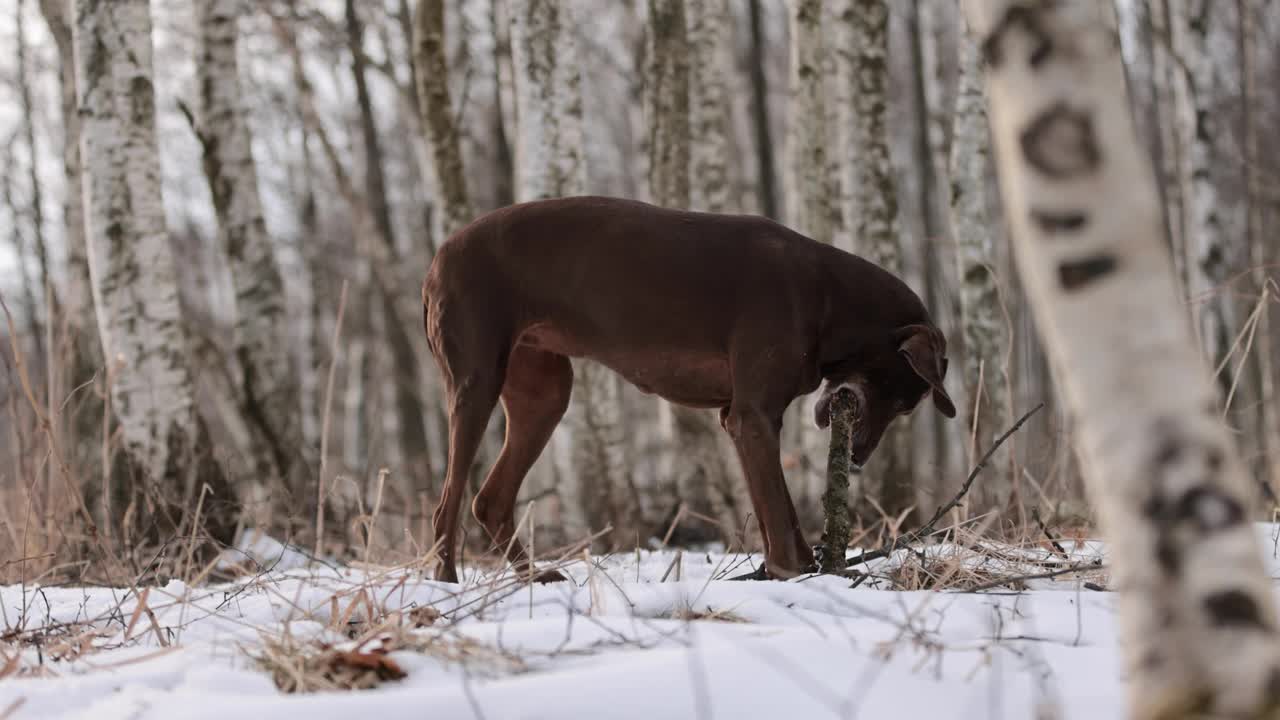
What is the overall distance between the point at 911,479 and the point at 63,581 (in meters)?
5.48

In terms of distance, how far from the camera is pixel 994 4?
1.45 metres

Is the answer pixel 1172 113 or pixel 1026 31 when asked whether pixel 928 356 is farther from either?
pixel 1172 113

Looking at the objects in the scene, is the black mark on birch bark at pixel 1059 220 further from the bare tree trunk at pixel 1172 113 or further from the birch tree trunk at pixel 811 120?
the birch tree trunk at pixel 811 120

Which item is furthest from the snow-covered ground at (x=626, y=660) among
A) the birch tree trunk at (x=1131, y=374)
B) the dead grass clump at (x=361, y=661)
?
the birch tree trunk at (x=1131, y=374)

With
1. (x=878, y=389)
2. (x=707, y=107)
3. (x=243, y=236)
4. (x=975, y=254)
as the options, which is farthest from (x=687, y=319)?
(x=707, y=107)

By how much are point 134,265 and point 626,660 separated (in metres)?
4.45

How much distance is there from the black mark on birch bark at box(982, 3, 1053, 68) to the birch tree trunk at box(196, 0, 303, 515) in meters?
6.16

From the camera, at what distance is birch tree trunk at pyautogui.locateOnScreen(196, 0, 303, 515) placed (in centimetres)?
699

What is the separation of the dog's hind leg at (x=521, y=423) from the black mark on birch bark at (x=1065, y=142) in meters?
2.90

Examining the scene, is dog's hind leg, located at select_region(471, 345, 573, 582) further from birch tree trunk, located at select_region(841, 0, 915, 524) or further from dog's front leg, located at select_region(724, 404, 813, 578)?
birch tree trunk, located at select_region(841, 0, 915, 524)

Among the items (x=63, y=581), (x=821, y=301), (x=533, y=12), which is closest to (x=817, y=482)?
(x=533, y=12)

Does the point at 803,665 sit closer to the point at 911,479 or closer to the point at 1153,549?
the point at 1153,549

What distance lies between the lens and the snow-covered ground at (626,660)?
1.80 meters

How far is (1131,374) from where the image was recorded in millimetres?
1341
